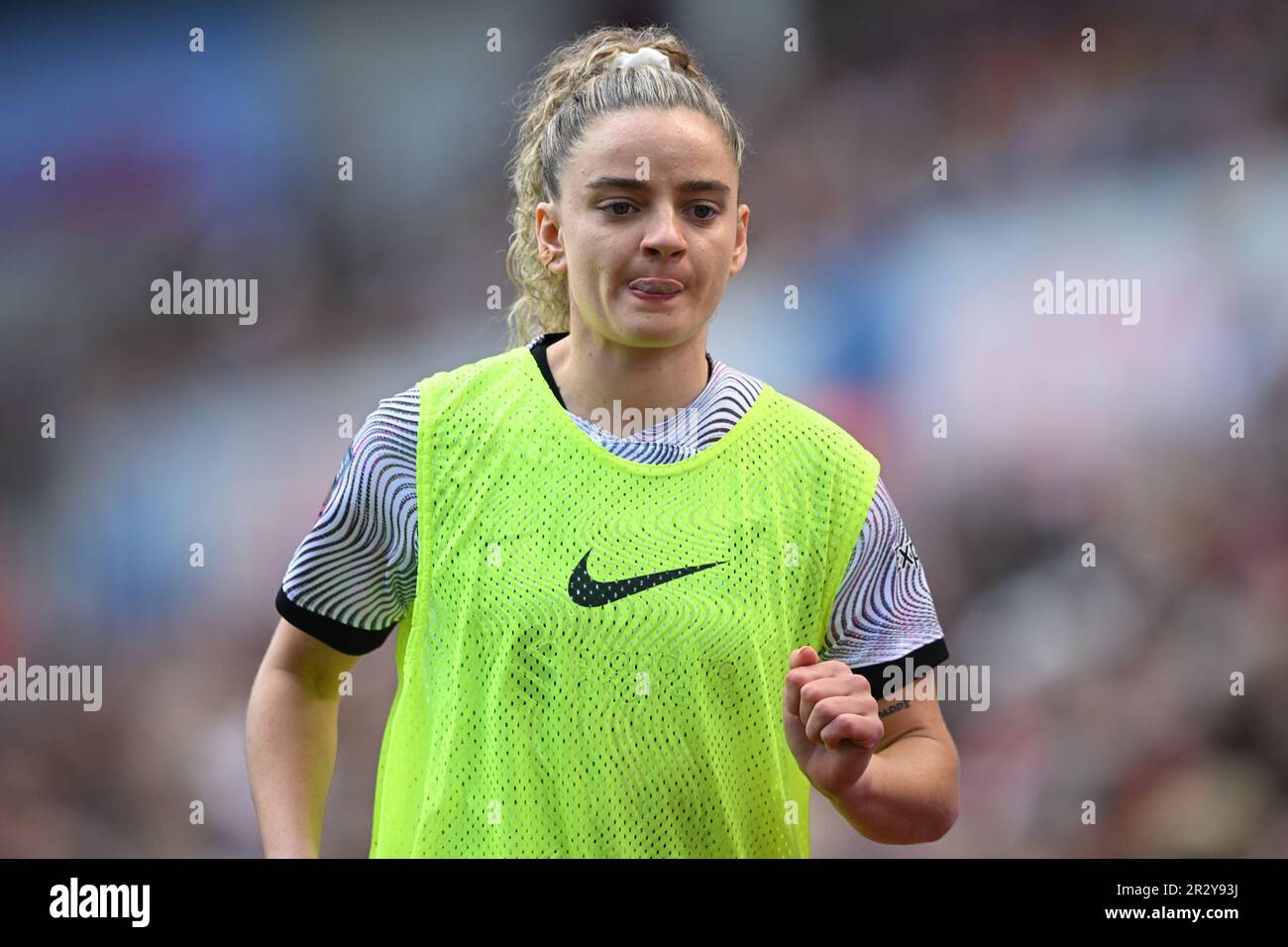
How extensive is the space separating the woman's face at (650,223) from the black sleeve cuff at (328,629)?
0.45m

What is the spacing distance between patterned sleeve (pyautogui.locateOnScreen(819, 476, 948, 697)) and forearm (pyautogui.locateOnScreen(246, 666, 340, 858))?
612mm

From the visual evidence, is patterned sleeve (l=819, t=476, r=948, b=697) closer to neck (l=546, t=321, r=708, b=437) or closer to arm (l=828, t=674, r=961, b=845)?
arm (l=828, t=674, r=961, b=845)

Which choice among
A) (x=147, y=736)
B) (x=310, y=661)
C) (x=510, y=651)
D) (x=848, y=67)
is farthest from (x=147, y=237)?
(x=510, y=651)

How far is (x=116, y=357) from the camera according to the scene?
3.31 m

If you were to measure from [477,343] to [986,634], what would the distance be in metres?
1.43

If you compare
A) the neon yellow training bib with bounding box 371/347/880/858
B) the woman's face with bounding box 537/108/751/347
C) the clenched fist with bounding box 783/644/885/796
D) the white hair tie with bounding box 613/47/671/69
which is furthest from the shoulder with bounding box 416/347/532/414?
the clenched fist with bounding box 783/644/885/796

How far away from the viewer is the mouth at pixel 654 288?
1.50 metres

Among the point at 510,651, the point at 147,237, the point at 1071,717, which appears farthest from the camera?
the point at 147,237

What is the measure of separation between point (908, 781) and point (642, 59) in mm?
893

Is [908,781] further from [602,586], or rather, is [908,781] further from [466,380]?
[466,380]

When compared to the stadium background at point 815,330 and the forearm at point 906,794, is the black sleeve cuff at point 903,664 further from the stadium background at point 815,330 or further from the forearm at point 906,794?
the stadium background at point 815,330

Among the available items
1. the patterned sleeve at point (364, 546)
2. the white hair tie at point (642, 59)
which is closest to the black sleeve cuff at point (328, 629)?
the patterned sleeve at point (364, 546)

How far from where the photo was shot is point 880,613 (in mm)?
1535

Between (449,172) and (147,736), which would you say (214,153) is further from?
(147,736)
